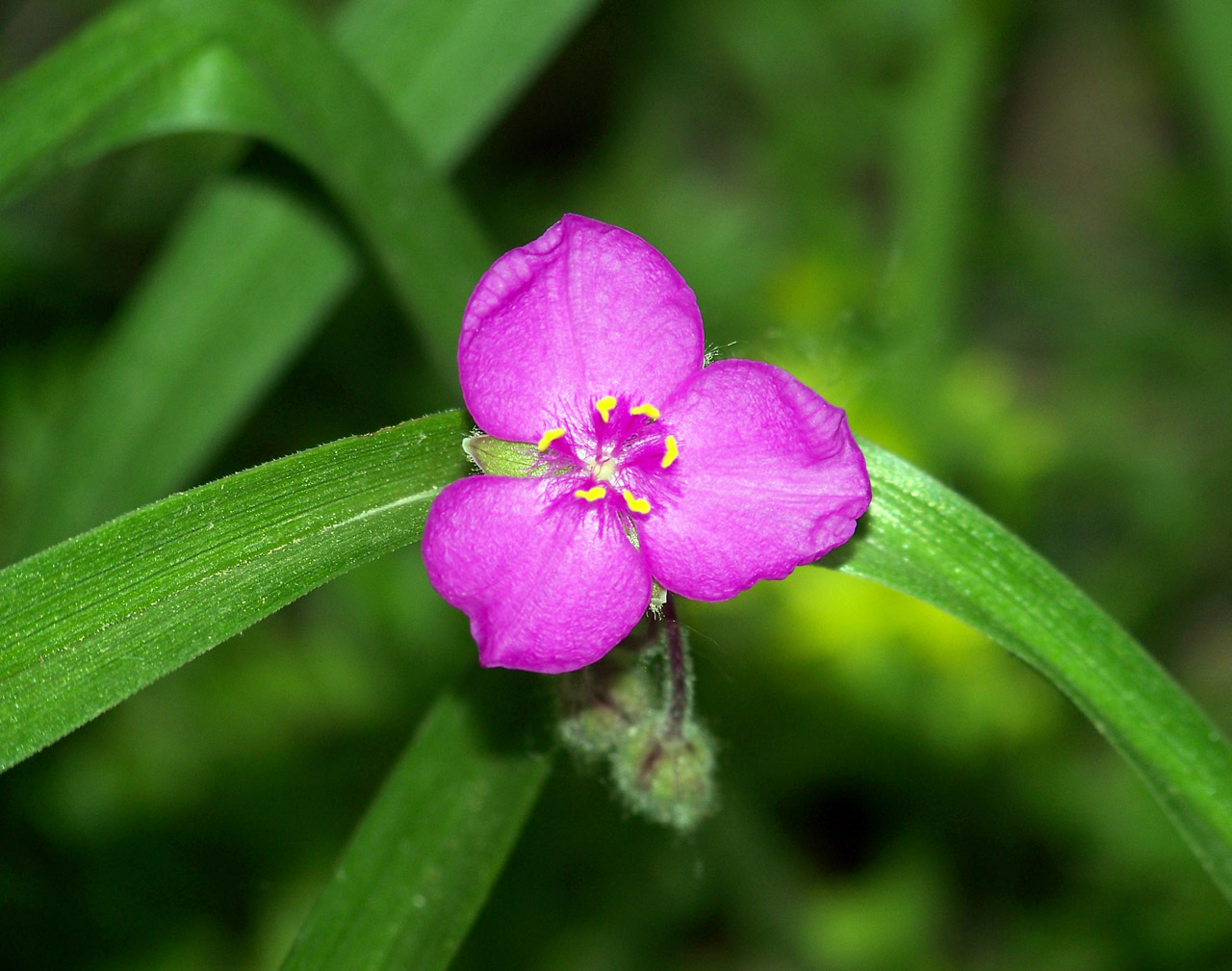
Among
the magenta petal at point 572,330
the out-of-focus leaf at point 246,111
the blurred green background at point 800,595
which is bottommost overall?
the blurred green background at point 800,595

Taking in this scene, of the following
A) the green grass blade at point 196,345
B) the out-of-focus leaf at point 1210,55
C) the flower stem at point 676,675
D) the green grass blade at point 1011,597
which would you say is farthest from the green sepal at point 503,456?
the out-of-focus leaf at point 1210,55

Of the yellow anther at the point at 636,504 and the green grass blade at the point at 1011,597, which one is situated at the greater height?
the yellow anther at the point at 636,504

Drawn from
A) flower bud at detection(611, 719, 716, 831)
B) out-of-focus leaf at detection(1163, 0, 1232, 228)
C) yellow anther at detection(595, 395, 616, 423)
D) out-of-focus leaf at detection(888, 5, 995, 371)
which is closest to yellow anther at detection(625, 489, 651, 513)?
yellow anther at detection(595, 395, 616, 423)

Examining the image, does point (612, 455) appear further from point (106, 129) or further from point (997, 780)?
point (997, 780)

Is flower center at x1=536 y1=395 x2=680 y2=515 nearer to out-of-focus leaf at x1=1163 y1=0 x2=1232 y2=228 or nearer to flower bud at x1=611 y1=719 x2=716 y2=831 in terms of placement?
flower bud at x1=611 y1=719 x2=716 y2=831

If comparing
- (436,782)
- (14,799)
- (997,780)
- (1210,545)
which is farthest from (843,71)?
(14,799)

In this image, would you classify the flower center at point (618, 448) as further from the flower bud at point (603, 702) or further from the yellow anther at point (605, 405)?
the flower bud at point (603, 702)

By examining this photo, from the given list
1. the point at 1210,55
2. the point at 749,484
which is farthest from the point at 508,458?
the point at 1210,55

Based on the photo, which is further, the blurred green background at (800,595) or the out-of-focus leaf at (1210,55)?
the blurred green background at (800,595)
